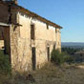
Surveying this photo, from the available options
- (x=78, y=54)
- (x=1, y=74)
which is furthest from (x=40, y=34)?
(x=78, y=54)

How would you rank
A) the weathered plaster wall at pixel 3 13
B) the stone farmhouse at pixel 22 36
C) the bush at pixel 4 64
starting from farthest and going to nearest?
the weathered plaster wall at pixel 3 13, the stone farmhouse at pixel 22 36, the bush at pixel 4 64

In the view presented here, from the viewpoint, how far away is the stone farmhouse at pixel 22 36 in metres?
13.1

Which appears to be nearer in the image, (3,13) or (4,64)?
(4,64)

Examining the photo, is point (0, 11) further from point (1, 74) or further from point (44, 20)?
point (44, 20)

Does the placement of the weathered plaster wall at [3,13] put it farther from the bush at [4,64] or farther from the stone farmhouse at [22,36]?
the bush at [4,64]

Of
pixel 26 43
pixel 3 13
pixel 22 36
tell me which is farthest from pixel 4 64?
pixel 26 43

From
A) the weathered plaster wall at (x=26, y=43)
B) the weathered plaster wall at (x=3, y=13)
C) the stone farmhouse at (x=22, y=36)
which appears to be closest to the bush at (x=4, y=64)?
the stone farmhouse at (x=22, y=36)

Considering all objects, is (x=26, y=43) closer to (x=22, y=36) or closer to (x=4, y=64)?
(x=22, y=36)

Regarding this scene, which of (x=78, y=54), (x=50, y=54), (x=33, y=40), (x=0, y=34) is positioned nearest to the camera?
(x=0, y=34)

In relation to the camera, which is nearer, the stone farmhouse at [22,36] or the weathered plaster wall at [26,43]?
the stone farmhouse at [22,36]

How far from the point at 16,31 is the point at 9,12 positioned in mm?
1254

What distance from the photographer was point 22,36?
48.2ft

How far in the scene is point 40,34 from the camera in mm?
18891

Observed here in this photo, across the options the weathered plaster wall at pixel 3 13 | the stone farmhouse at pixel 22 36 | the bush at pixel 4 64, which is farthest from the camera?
the weathered plaster wall at pixel 3 13
